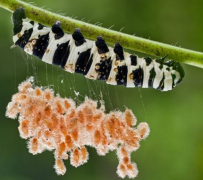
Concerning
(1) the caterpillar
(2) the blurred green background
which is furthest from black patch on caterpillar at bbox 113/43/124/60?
(2) the blurred green background

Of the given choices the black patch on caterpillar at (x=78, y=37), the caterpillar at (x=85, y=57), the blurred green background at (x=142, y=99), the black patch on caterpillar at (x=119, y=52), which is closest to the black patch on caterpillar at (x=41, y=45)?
the caterpillar at (x=85, y=57)

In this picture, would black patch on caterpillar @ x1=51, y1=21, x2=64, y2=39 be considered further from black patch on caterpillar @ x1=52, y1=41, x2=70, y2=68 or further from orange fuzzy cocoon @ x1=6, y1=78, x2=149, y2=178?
orange fuzzy cocoon @ x1=6, y1=78, x2=149, y2=178

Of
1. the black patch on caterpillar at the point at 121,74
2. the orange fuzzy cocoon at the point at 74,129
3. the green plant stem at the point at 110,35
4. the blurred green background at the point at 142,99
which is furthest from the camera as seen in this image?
the blurred green background at the point at 142,99

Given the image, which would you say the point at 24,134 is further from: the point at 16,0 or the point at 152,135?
the point at 152,135

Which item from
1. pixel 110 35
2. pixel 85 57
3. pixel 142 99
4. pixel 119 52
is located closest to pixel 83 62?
pixel 85 57

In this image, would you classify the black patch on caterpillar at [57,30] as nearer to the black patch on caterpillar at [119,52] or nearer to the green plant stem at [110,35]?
the green plant stem at [110,35]

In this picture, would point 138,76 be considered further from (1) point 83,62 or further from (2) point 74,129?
(2) point 74,129

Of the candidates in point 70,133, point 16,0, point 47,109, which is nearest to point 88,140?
point 70,133
